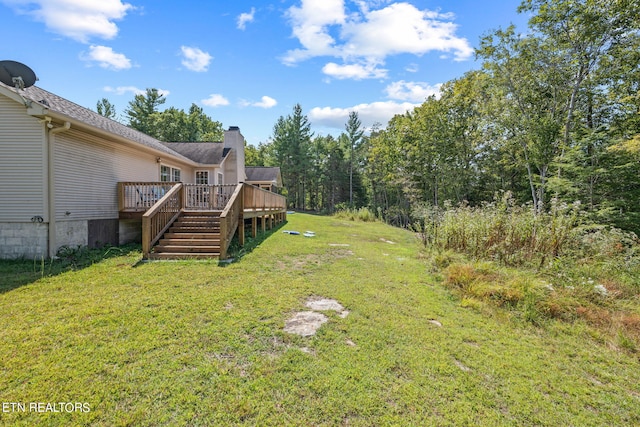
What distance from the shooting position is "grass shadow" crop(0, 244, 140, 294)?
4.77 meters

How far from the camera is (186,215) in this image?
8328mm

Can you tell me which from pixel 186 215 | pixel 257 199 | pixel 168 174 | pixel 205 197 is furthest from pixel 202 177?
pixel 186 215

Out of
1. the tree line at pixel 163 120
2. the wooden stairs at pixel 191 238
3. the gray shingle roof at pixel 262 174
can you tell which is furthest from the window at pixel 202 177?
the tree line at pixel 163 120

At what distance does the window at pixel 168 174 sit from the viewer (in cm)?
1158

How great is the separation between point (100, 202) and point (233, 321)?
7024 millimetres

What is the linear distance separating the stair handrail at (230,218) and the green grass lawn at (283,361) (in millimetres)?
1771

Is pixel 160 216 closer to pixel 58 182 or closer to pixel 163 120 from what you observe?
pixel 58 182

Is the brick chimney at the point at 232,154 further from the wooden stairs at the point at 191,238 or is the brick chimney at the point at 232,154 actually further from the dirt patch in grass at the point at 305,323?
the dirt patch in grass at the point at 305,323

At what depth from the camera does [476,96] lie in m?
17.9

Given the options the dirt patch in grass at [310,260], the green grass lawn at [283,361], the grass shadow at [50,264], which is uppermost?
the grass shadow at [50,264]

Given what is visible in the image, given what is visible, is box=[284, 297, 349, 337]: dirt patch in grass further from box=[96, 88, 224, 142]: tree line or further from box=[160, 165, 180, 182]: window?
box=[96, 88, 224, 142]: tree line

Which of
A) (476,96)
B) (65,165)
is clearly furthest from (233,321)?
(476,96)

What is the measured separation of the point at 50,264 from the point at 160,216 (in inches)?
91.8

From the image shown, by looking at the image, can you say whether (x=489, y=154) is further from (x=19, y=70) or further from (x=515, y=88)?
(x=19, y=70)
